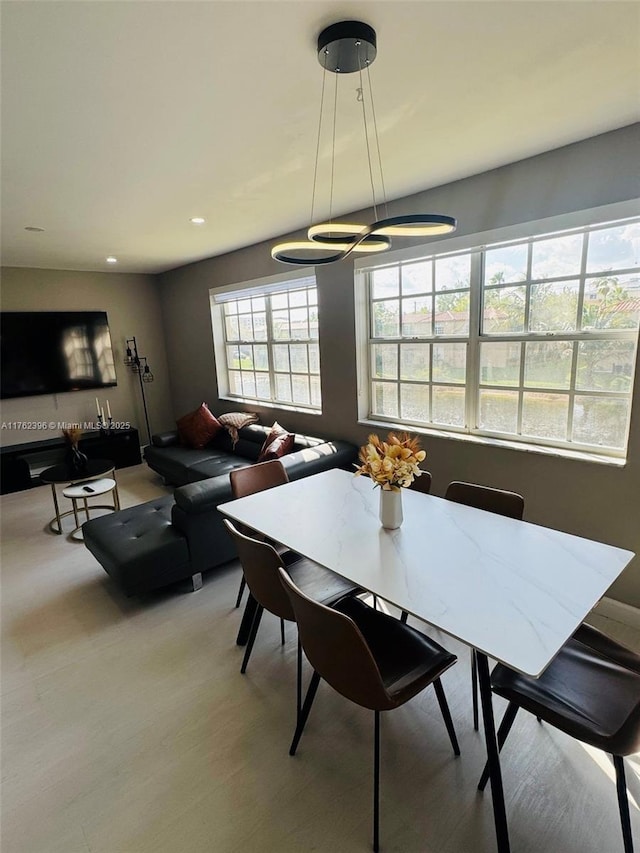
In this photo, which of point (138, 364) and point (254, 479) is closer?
point (254, 479)

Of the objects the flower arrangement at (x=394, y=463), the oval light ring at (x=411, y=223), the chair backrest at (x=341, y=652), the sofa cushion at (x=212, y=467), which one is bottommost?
the sofa cushion at (x=212, y=467)

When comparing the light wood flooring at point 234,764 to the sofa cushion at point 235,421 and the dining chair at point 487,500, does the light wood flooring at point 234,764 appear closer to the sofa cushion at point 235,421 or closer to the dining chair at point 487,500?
the dining chair at point 487,500

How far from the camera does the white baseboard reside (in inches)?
94.3

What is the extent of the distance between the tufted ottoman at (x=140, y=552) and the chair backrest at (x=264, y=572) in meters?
1.03

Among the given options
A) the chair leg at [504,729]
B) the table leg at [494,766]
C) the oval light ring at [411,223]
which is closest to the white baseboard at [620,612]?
the chair leg at [504,729]

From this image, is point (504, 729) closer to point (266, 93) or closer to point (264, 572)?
point (264, 572)

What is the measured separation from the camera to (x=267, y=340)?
4.84 metres

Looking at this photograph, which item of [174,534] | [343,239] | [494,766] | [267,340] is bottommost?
[494,766]

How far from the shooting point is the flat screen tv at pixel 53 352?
16.5 ft

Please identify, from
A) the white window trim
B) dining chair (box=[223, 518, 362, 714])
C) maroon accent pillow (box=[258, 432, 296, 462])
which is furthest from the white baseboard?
maroon accent pillow (box=[258, 432, 296, 462])

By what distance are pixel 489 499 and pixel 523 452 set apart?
2.65ft

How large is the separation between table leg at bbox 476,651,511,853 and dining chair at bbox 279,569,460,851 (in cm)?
16

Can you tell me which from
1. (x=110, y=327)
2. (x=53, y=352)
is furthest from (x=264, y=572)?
(x=110, y=327)

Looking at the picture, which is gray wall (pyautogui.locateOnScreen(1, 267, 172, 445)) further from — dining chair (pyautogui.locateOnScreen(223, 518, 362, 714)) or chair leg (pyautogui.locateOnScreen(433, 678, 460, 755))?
chair leg (pyautogui.locateOnScreen(433, 678, 460, 755))
